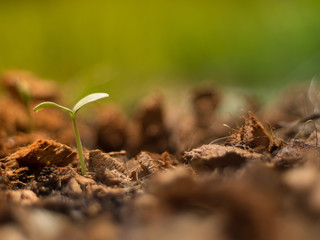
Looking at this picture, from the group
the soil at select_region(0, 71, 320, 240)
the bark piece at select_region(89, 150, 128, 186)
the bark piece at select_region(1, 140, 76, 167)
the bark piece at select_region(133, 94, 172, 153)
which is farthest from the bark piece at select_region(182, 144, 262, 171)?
the bark piece at select_region(133, 94, 172, 153)

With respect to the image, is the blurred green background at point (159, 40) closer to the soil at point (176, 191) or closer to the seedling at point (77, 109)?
the soil at point (176, 191)

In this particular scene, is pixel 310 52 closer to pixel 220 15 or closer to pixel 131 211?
pixel 220 15

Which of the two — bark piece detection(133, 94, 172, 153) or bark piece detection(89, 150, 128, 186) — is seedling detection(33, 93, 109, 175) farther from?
bark piece detection(133, 94, 172, 153)

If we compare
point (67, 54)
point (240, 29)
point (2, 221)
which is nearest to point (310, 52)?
point (240, 29)

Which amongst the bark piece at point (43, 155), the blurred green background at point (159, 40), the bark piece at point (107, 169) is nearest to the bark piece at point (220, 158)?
the bark piece at point (107, 169)

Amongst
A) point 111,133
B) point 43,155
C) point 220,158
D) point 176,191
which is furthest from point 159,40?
point 176,191
